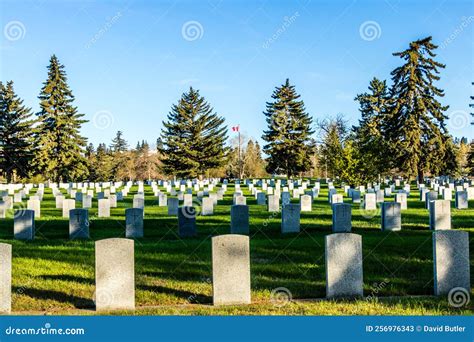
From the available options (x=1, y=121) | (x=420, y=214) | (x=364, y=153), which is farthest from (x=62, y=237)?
(x=1, y=121)

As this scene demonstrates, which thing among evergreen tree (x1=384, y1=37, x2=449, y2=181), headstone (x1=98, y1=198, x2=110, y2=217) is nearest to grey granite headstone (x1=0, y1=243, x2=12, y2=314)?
headstone (x1=98, y1=198, x2=110, y2=217)

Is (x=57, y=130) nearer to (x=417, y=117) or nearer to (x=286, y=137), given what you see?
(x=286, y=137)

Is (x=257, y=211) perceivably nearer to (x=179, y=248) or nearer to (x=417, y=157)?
(x=179, y=248)

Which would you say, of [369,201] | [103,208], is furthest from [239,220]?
[369,201]

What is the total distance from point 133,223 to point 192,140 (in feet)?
166

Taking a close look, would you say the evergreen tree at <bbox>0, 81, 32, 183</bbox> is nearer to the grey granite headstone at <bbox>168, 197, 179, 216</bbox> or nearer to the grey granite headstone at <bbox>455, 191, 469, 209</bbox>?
the grey granite headstone at <bbox>168, 197, 179, 216</bbox>

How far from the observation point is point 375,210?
63.1 feet

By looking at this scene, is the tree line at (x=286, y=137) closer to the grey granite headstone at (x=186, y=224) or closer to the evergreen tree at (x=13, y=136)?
the evergreen tree at (x=13, y=136)

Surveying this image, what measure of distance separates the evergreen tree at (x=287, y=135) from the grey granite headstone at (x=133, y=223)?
46994 millimetres

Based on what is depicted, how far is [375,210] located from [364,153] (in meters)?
17.1

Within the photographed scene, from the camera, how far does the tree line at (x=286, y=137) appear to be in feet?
145

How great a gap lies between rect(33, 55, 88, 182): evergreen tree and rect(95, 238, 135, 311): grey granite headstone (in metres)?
48.1

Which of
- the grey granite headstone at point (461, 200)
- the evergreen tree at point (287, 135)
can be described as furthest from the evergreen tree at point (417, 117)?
the grey granite headstone at point (461, 200)

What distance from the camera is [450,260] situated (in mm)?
7133
